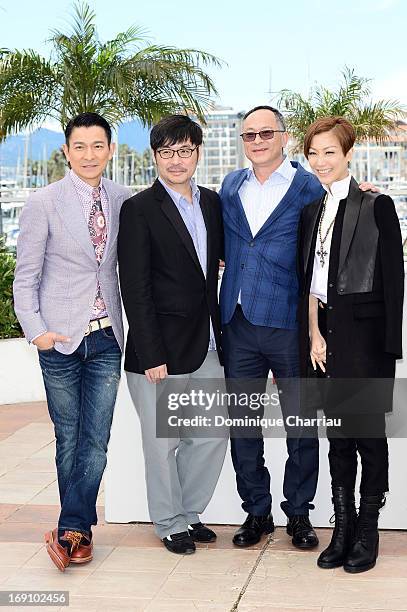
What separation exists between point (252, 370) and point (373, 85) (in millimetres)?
18234

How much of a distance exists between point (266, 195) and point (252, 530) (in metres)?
1.40

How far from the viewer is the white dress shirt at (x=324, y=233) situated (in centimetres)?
405

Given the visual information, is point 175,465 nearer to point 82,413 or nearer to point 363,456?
point 82,413

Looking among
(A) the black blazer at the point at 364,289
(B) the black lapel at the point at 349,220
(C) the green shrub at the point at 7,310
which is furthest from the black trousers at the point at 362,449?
(C) the green shrub at the point at 7,310

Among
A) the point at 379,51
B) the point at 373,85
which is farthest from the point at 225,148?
the point at 379,51

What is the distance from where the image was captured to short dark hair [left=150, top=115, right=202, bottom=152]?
4.23 meters

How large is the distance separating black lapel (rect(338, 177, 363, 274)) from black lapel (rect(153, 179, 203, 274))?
600 millimetres

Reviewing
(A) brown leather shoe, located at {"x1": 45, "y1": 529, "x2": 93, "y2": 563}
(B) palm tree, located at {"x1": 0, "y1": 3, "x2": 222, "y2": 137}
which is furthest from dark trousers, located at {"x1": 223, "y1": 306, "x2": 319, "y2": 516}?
(B) palm tree, located at {"x1": 0, "y1": 3, "x2": 222, "y2": 137}

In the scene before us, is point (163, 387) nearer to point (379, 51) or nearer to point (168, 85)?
point (168, 85)

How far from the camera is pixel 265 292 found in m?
4.22

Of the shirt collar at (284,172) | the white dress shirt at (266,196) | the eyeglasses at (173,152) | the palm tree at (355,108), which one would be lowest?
the white dress shirt at (266,196)

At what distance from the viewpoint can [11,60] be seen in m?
12.3

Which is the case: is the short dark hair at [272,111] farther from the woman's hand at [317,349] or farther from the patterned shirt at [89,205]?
the woman's hand at [317,349]

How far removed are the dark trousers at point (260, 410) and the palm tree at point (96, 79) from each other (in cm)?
854
